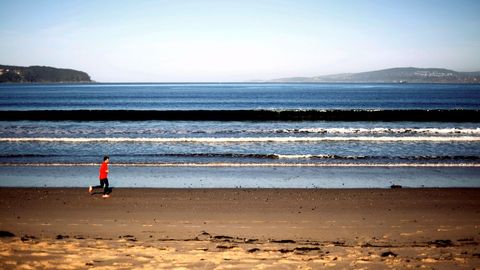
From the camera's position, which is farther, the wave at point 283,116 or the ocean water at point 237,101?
the ocean water at point 237,101

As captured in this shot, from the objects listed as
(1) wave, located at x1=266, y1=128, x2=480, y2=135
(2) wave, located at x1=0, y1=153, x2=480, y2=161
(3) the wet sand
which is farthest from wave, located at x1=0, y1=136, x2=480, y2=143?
(3) the wet sand

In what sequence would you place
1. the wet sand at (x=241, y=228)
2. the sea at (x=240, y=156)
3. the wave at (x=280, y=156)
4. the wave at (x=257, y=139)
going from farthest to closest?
the wave at (x=257, y=139)
the wave at (x=280, y=156)
the sea at (x=240, y=156)
the wet sand at (x=241, y=228)

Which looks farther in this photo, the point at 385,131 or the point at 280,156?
the point at 385,131

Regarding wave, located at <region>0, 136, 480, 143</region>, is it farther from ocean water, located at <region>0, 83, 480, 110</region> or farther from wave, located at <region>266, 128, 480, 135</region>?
ocean water, located at <region>0, 83, 480, 110</region>

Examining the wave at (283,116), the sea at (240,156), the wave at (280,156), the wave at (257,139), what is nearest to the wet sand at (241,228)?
the sea at (240,156)

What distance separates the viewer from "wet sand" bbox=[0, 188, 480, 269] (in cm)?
626

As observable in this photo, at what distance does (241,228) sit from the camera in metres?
8.59

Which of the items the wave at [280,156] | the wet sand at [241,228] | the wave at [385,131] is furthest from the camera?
the wave at [385,131]

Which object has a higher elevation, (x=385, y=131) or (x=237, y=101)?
(x=237, y=101)

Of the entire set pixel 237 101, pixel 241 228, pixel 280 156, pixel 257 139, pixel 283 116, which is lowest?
pixel 241 228

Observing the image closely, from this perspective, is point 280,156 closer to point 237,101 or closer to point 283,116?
point 283,116

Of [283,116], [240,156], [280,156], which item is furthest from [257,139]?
[283,116]

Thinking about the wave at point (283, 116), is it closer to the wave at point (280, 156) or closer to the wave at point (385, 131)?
the wave at point (385, 131)

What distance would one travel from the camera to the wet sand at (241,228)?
6262 millimetres
